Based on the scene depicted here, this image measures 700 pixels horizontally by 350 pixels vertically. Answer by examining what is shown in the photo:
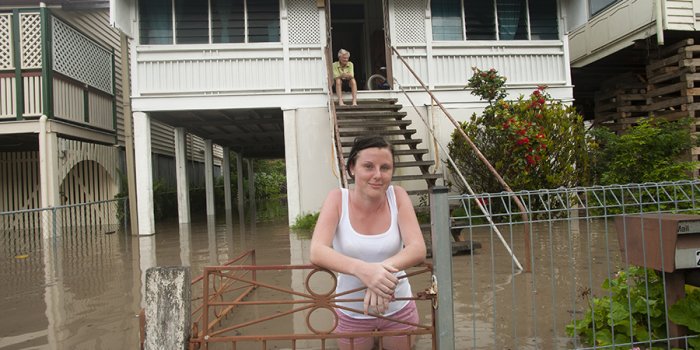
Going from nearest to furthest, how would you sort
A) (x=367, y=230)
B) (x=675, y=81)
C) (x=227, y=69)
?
(x=367, y=230) → (x=227, y=69) → (x=675, y=81)

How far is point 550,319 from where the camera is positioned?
3689mm

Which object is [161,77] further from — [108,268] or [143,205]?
[108,268]

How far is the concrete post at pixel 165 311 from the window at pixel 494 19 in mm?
9316

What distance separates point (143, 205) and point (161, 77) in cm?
275

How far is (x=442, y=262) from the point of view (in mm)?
2088

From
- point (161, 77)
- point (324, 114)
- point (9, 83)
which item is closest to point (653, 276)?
point (324, 114)

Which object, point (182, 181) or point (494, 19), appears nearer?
point (494, 19)

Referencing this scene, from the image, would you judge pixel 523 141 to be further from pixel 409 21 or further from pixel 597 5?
pixel 597 5

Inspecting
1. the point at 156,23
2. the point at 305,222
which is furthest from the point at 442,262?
the point at 156,23

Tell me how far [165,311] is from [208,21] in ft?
29.3

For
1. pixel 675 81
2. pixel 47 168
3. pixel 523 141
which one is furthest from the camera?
pixel 675 81

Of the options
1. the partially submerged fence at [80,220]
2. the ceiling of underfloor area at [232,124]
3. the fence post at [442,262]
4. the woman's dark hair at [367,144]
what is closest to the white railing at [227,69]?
the ceiling of underfloor area at [232,124]

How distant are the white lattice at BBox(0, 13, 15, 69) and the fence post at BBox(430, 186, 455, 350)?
11.6 metres

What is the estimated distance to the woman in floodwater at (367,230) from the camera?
7.02 feet
